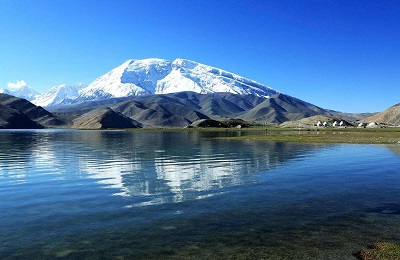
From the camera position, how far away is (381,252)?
17.6 meters

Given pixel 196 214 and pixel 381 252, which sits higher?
pixel 196 214

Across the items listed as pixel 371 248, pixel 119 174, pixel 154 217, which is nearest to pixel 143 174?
pixel 119 174

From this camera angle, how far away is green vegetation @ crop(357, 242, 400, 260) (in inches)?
675

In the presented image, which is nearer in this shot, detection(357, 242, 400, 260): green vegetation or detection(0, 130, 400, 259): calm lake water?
detection(357, 242, 400, 260): green vegetation

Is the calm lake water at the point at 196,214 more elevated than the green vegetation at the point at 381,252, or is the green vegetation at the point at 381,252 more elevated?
the calm lake water at the point at 196,214

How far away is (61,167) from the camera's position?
53594mm

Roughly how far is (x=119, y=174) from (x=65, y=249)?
27321 millimetres

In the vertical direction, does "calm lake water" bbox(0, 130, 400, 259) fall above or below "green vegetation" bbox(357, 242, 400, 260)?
above

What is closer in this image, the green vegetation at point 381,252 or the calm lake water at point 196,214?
the green vegetation at point 381,252

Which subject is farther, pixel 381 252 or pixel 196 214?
pixel 196 214

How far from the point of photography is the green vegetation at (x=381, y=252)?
17.2 meters

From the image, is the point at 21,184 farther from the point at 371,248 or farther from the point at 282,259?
the point at 371,248

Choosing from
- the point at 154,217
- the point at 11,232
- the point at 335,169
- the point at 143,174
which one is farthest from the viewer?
the point at 335,169

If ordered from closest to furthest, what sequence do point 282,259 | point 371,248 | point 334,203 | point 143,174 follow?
point 282,259
point 371,248
point 334,203
point 143,174
